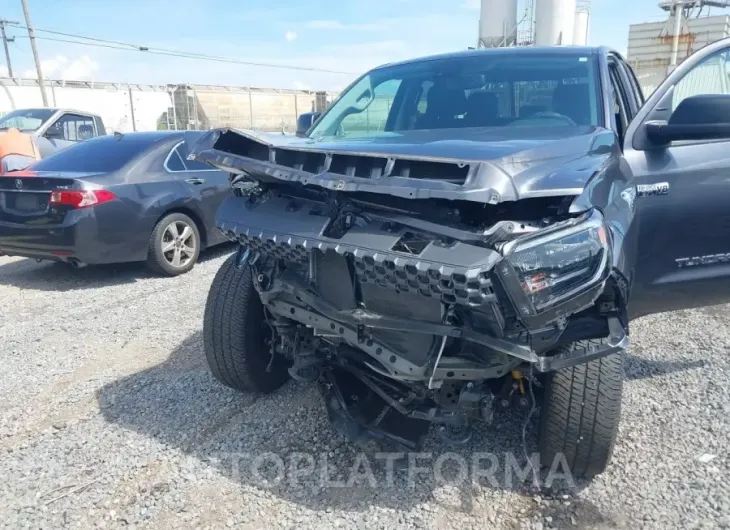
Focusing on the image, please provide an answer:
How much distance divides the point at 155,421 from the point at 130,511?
755 mm

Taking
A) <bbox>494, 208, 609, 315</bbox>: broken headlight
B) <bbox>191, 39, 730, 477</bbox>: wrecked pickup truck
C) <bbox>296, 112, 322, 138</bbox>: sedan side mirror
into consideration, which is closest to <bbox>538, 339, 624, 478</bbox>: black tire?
<bbox>191, 39, 730, 477</bbox>: wrecked pickup truck

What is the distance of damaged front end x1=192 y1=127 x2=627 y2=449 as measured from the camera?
6.86ft

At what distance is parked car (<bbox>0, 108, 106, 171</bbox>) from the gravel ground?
7.05 meters

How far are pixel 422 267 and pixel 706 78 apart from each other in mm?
2834

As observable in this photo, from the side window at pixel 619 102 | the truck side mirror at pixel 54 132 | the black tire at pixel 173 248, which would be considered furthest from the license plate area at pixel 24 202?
the truck side mirror at pixel 54 132

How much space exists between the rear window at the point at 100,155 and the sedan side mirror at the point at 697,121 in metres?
5.00

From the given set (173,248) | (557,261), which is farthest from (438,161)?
(173,248)

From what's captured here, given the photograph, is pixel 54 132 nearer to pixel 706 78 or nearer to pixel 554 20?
pixel 706 78

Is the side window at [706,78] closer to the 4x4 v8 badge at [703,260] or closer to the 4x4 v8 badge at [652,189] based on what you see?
the 4x4 v8 badge at [652,189]

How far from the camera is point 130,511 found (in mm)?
2598

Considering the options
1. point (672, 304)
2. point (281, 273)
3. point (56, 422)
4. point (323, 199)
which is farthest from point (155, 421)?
point (672, 304)

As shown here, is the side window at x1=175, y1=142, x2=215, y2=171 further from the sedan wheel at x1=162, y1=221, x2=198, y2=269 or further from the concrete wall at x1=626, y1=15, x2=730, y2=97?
the concrete wall at x1=626, y1=15, x2=730, y2=97

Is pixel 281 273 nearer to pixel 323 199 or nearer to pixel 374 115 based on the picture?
pixel 323 199

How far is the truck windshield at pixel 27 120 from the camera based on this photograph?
11.4 metres
